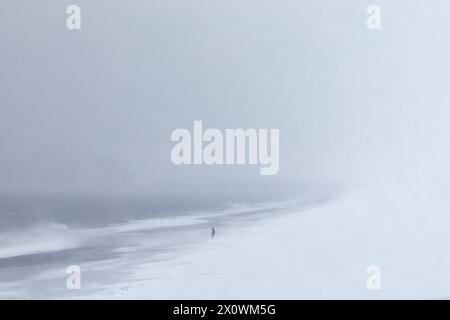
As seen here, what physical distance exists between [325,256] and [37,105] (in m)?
1.06

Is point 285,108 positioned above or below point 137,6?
below

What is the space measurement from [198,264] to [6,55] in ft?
3.01

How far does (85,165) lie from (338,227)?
2.82 ft

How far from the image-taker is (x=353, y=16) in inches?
76.2

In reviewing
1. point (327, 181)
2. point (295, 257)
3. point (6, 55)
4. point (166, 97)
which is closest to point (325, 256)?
point (295, 257)

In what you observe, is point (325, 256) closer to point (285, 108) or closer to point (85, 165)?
point (285, 108)

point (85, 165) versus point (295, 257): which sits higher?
point (85, 165)

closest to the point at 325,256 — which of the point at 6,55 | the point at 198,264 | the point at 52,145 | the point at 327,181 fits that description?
the point at 327,181

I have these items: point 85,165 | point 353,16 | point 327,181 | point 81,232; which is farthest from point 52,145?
point 353,16

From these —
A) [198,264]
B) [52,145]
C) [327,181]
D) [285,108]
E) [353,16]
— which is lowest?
[198,264]

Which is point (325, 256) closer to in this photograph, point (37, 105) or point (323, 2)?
point (323, 2)

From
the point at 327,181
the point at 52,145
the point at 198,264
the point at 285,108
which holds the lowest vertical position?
the point at 198,264

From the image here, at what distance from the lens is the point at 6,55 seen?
73.5 inches

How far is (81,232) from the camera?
1884mm
